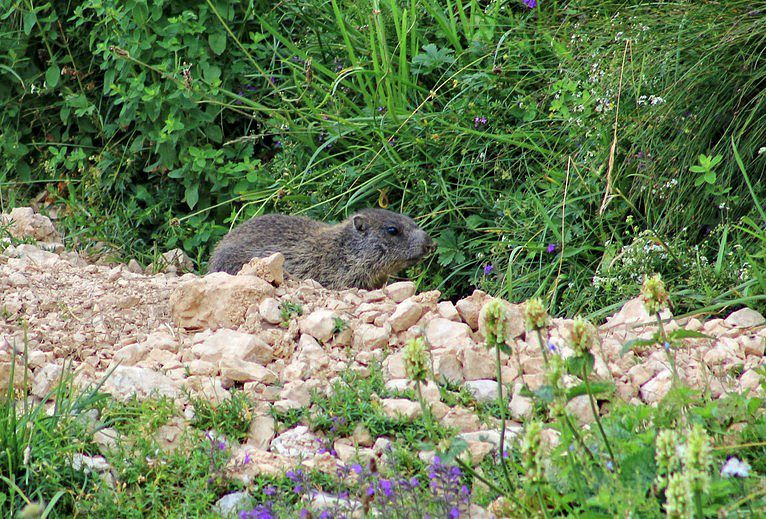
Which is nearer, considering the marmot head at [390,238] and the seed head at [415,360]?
the seed head at [415,360]

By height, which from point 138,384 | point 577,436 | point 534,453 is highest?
point 534,453

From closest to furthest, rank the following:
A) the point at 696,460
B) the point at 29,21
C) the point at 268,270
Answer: the point at 696,460 < the point at 268,270 < the point at 29,21

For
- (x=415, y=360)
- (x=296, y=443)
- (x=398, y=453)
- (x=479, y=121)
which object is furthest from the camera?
(x=479, y=121)

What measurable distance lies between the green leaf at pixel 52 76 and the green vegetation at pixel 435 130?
19mm

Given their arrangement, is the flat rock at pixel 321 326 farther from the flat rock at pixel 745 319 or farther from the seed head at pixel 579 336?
the seed head at pixel 579 336

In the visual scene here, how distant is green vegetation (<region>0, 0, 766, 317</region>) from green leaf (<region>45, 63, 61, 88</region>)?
19 mm

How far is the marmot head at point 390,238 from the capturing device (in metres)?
6.76

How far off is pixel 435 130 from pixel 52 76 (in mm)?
3298

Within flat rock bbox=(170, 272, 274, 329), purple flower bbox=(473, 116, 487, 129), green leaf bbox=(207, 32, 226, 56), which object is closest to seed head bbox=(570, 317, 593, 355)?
flat rock bbox=(170, 272, 274, 329)

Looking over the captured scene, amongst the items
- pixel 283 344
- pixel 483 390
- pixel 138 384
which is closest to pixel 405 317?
pixel 283 344

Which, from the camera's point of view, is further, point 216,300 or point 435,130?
point 435,130

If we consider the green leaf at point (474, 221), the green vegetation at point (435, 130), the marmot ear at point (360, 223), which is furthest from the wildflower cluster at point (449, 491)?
the marmot ear at point (360, 223)

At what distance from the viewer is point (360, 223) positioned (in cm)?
703

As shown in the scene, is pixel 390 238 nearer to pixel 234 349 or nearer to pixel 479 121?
pixel 479 121
